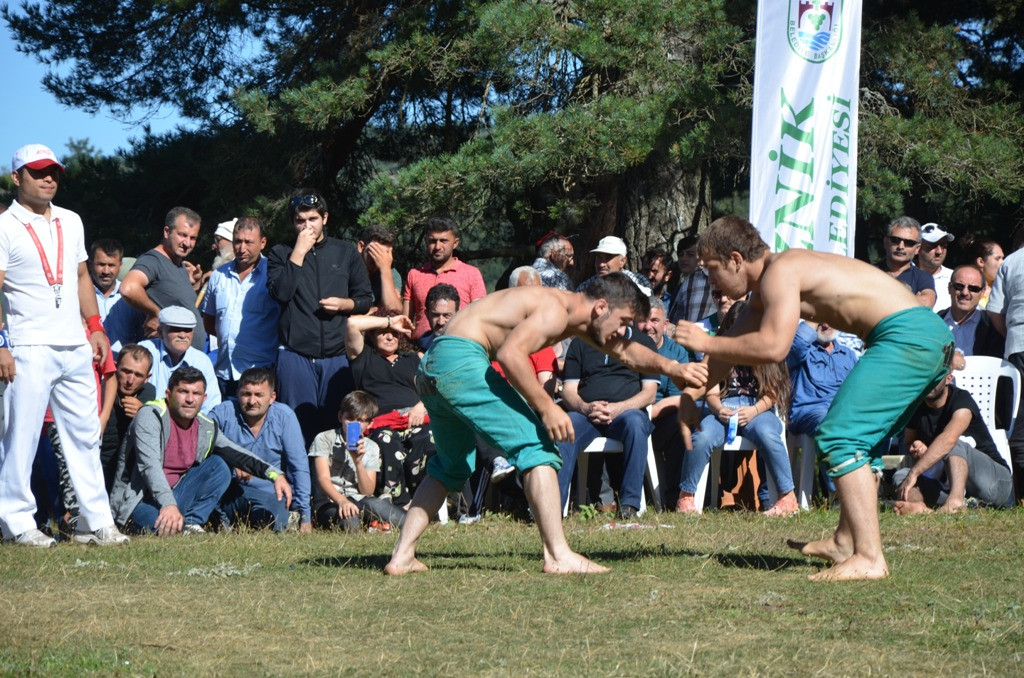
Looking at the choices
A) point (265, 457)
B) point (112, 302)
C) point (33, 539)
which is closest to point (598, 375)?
point (265, 457)

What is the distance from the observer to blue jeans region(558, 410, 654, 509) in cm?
901

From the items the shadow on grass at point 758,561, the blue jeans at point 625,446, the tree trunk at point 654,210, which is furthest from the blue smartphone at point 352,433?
the tree trunk at point 654,210

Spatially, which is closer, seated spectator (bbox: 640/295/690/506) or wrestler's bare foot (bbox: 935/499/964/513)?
wrestler's bare foot (bbox: 935/499/964/513)

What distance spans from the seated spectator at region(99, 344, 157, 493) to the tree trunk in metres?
5.91

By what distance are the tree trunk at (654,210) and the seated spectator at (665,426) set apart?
11.4 feet

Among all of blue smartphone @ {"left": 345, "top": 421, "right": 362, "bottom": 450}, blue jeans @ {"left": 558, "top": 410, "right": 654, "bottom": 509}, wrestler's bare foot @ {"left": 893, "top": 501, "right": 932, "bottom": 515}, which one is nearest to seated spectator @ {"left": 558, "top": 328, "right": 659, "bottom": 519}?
blue jeans @ {"left": 558, "top": 410, "right": 654, "bottom": 509}

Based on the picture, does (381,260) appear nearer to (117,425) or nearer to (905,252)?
(117,425)

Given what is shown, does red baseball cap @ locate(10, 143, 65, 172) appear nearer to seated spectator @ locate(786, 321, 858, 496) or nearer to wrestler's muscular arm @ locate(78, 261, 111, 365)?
wrestler's muscular arm @ locate(78, 261, 111, 365)

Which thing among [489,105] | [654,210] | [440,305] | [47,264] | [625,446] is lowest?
[625,446]

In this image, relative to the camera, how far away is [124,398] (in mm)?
8945

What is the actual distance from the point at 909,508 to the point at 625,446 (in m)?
2.02

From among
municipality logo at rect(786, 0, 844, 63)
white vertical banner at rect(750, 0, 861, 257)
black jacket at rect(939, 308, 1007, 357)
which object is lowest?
black jacket at rect(939, 308, 1007, 357)

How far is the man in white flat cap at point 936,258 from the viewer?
1058 cm

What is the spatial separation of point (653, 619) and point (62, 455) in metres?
4.43
